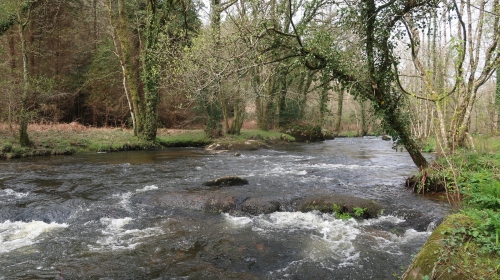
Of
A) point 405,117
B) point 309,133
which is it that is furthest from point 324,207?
point 309,133

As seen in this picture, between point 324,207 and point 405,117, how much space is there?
440cm

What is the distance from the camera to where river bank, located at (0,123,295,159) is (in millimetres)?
17936

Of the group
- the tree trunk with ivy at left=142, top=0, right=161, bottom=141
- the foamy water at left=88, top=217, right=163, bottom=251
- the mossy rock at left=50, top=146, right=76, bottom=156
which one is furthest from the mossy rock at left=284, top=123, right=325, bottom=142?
the foamy water at left=88, top=217, right=163, bottom=251

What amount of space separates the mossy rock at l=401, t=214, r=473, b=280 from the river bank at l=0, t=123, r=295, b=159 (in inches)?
735

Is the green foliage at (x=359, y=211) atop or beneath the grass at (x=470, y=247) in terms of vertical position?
beneath

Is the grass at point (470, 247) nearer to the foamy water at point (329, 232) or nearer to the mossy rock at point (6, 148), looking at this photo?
the foamy water at point (329, 232)

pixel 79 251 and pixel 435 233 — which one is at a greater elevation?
pixel 435 233

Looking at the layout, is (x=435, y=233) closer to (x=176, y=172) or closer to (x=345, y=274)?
(x=345, y=274)

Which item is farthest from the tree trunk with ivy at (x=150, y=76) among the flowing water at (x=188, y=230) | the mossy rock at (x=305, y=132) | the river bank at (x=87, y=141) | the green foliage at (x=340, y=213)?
the green foliage at (x=340, y=213)

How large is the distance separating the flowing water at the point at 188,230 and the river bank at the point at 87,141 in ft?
15.6

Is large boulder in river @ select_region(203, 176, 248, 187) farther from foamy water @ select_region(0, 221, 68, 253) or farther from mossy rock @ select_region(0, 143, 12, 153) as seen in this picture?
mossy rock @ select_region(0, 143, 12, 153)

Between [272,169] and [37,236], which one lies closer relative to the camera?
→ [37,236]

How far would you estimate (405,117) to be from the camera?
11055 mm

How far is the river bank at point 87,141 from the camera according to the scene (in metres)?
17.9
